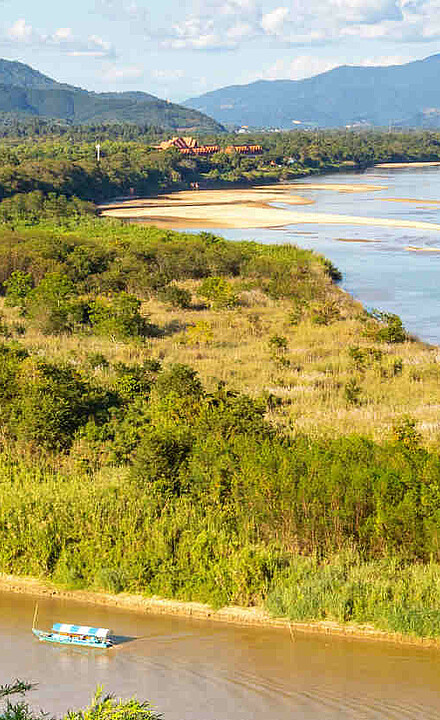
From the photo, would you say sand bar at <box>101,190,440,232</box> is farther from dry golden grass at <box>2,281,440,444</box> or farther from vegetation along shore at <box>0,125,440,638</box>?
vegetation along shore at <box>0,125,440,638</box>

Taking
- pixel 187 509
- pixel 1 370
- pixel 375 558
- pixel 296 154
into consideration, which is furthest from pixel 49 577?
pixel 296 154

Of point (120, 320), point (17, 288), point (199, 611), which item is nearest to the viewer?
point (199, 611)

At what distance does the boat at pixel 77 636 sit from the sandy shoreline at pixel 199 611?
3.03 ft

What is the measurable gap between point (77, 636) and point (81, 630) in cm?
10

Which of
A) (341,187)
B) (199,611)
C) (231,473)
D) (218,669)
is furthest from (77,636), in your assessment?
(341,187)

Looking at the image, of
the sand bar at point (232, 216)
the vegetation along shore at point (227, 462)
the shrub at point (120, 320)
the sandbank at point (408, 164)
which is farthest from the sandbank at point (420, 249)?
the sandbank at point (408, 164)

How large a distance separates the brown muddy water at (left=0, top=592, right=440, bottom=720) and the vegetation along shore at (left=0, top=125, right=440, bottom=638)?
1.67 feet

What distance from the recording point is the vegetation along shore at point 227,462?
1186 centimetres

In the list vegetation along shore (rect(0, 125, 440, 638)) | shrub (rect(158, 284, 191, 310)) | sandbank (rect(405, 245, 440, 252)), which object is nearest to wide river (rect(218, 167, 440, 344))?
sandbank (rect(405, 245, 440, 252))

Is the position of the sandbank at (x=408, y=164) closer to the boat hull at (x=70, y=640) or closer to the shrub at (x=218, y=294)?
the shrub at (x=218, y=294)

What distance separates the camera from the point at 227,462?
13633mm

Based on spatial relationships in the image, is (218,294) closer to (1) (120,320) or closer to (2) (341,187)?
(1) (120,320)

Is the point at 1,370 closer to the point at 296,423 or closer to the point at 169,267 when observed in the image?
the point at 296,423

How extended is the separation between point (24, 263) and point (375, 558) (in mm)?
28145
